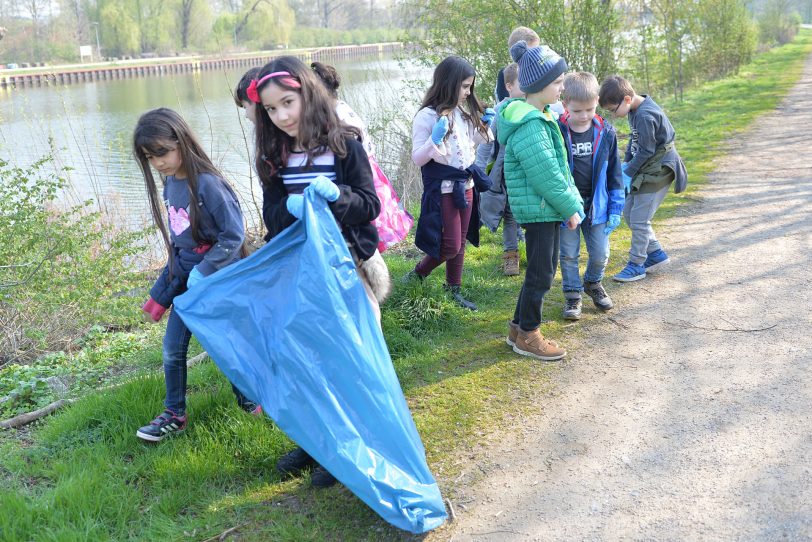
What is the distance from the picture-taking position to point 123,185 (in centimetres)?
1058

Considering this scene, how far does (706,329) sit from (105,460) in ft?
11.4

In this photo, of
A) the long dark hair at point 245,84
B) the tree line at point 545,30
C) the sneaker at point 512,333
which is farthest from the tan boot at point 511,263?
the tree line at point 545,30

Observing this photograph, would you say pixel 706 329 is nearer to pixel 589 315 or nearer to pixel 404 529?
pixel 589 315

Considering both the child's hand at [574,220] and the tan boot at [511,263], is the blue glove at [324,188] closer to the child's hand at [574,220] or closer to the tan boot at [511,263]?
the child's hand at [574,220]

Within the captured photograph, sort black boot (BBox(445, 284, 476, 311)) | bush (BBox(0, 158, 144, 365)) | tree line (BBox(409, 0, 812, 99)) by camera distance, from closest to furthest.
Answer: black boot (BBox(445, 284, 476, 311)) < bush (BBox(0, 158, 144, 365)) < tree line (BBox(409, 0, 812, 99))

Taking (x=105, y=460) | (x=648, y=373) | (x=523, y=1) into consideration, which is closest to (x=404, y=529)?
(x=105, y=460)

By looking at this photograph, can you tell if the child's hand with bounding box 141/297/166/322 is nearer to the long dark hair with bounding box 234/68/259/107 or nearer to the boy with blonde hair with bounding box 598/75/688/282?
the long dark hair with bounding box 234/68/259/107

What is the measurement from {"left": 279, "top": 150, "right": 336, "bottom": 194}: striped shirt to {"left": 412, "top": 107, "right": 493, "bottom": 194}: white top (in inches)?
66.9

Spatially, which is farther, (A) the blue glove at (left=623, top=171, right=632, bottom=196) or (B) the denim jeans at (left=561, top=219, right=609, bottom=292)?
(A) the blue glove at (left=623, top=171, right=632, bottom=196)

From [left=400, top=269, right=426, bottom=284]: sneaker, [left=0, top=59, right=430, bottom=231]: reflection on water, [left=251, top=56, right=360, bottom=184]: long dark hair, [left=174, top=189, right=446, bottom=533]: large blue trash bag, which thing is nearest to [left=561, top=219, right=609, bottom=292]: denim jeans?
[left=400, top=269, right=426, bottom=284]: sneaker

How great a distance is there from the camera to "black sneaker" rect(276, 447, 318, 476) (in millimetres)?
3084

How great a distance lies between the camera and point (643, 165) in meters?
5.12

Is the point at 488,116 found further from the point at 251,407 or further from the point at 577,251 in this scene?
the point at 251,407

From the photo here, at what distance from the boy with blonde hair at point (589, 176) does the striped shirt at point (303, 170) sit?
196cm
